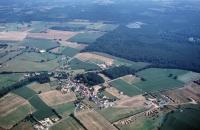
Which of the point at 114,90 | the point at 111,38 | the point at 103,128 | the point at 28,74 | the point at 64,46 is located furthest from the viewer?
the point at 111,38

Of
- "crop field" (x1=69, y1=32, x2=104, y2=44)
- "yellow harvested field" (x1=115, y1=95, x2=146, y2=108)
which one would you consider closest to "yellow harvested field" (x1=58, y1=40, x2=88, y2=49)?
"crop field" (x1=69, y1=32, x2=104, y2=44)

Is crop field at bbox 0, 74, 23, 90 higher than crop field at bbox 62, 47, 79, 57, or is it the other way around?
crop field at bbox 0, 74, 23, 90

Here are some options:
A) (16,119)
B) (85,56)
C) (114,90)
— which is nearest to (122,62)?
(85,56)

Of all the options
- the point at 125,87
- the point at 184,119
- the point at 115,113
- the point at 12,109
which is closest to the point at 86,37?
the point at 125,87

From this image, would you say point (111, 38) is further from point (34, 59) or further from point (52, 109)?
point (52, 109)

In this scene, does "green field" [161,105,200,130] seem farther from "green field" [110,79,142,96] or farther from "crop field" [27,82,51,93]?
"crop field" [27,82,51,93]

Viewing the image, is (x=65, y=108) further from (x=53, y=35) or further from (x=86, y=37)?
(x=53, y=35)
